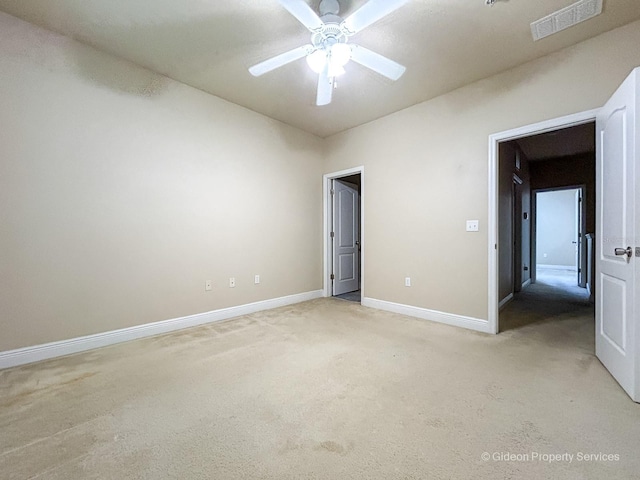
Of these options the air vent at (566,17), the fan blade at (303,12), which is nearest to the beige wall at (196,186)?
the air vent at (566,17)

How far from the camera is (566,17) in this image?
2.04 m

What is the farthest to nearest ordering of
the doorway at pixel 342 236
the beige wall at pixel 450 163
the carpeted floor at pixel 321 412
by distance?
the doorway at pixel 342 236 < the beige wall at pixel 450 163 < the carpeted floor at pixel 321 412

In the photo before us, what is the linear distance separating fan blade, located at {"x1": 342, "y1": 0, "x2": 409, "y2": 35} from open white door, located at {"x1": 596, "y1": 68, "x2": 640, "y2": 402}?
153cm

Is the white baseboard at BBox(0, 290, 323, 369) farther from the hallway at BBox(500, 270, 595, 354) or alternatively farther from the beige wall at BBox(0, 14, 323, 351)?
the hallway at BBox(500, 270, 595, 354)

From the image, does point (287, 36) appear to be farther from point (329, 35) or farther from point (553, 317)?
point (553, 317)

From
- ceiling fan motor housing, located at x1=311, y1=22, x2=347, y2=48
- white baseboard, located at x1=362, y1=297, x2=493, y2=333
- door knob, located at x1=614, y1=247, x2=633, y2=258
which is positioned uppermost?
ceiling fan motor housing, located at x1=311, y1=22, x2=347, y2=48

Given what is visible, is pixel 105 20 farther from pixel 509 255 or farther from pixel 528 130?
pixel 509 255

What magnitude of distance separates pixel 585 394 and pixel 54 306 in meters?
3.93

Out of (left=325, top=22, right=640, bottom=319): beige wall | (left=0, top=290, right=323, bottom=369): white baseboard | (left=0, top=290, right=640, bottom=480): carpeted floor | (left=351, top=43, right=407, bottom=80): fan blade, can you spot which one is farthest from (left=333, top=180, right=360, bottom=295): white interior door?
(left=351, top=43, right=407, bottom=80): fan blade

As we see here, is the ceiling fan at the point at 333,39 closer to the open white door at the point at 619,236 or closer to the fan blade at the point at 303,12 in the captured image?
the fan blade at the point at 303,12

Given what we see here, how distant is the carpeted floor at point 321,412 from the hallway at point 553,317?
107mm

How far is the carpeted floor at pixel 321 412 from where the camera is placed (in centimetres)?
119

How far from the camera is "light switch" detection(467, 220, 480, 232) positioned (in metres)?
2.94

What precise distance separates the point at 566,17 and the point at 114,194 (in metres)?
4.00
